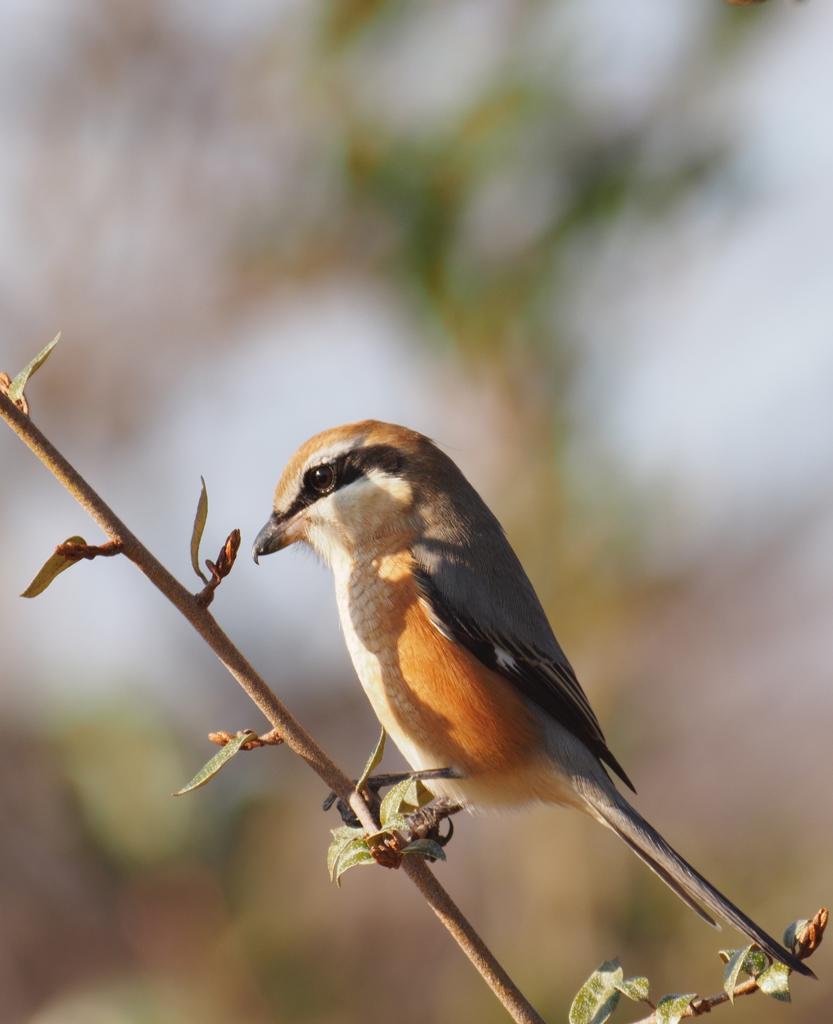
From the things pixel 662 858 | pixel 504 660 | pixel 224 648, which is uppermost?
pixel 224 648

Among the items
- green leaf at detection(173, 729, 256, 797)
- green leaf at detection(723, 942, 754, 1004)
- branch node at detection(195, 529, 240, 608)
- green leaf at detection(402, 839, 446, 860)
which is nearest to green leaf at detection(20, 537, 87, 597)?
branch node at detection(195, 529, 240, 608)

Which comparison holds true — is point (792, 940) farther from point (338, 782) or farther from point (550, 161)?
point (550, 161)

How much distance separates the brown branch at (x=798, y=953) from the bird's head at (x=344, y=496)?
1.27m

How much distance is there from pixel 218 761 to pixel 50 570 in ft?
1.07

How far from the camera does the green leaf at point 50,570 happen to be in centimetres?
109

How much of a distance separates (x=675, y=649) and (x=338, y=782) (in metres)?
2.97

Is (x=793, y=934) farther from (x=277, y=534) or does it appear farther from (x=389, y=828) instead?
(x=277, y=534)

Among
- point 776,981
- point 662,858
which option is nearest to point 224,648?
point 776,981

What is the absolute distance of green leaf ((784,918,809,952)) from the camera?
1.21 m

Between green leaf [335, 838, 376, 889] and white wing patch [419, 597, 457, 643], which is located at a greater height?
white wing patch [419, 597, 457, 643]

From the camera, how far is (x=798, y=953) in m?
1.21

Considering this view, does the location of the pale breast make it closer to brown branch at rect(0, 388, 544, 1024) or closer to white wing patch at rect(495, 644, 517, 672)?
white wing patch at rect(495, 644, 517, 672)

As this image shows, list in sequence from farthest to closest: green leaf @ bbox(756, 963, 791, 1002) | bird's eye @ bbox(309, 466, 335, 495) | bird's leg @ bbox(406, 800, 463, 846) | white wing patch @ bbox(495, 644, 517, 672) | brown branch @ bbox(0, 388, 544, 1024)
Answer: bird's eye @ bbox(309, 466, 335, 495), white wing patch @ bbox(495, 644, 517, 672), bird's leg @ bbox(406, 800, 463, 846), green leaf @ bbox(756, 963, 791, 1002), brown branch @ bbox(0, 388, 544, 1024)

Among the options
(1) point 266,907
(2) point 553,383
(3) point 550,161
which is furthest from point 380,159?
(1) point 266,907
